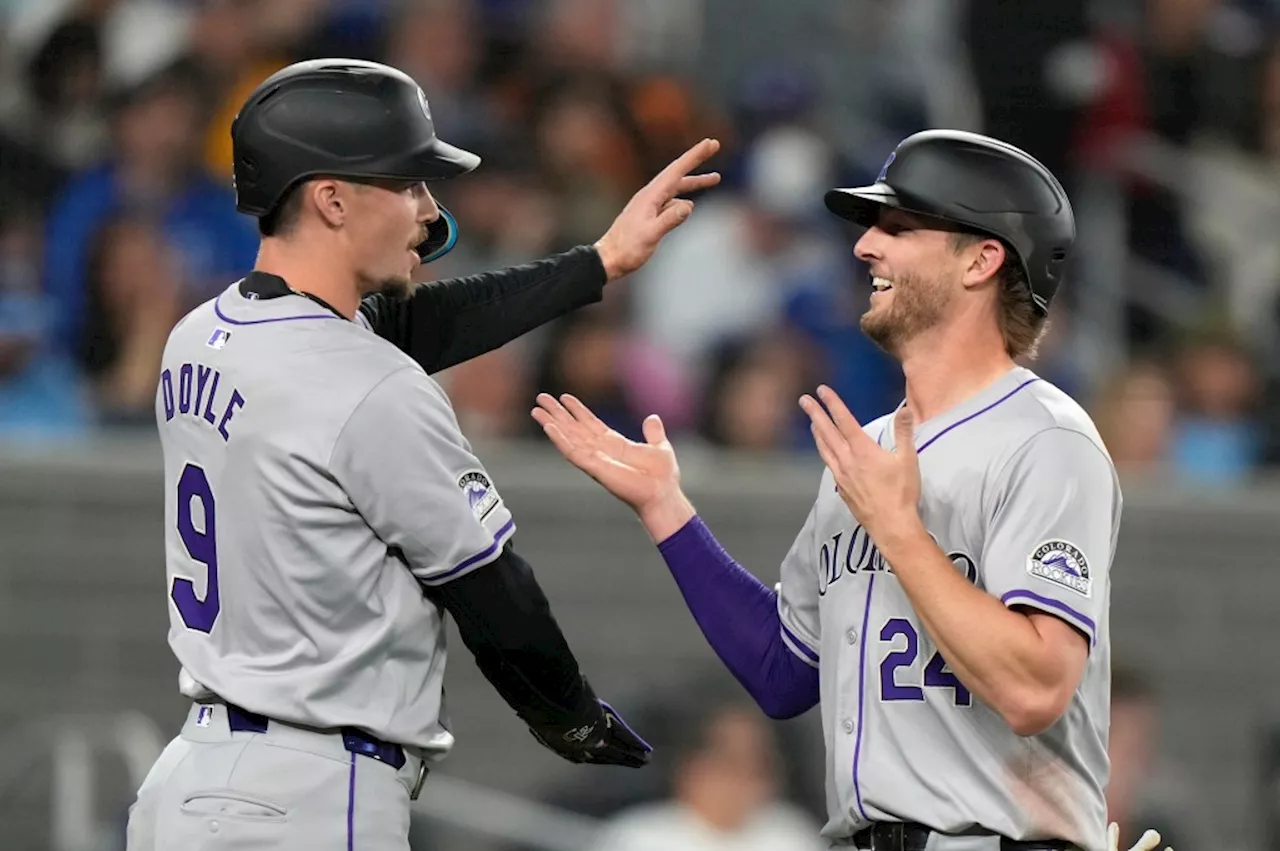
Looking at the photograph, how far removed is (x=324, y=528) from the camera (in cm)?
349

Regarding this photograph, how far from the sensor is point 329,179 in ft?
11.8

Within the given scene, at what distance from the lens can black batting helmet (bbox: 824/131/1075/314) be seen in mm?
3656

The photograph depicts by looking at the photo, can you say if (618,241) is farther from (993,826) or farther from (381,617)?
(993,826)

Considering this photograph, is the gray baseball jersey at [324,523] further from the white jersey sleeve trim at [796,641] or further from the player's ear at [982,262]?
the player's ear at [982,262]

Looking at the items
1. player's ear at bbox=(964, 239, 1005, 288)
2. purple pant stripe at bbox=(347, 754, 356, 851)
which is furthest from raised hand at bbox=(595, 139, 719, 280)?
purple pant stripe at bbox=(347, 754, 356, 851)

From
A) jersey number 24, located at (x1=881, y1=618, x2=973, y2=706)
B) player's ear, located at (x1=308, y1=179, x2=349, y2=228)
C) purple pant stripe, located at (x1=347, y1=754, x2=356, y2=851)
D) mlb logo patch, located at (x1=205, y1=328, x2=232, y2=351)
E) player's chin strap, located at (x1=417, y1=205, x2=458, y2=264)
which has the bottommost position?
purple pant stripe, located at (x1=347, y1=754, x2=356, y2=851)

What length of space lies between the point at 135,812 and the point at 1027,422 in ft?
5.36

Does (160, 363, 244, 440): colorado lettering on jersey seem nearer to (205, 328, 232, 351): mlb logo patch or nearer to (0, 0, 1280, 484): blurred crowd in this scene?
(205, 328, 232, 351): mlb logo patch

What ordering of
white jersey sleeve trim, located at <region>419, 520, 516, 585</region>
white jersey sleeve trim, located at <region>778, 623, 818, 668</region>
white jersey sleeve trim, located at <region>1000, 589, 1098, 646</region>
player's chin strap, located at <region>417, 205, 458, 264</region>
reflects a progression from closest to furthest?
Answer: white jersey sleeve trim, located at <region>1000, 589, 1098, 646</region> → white jersey sleeve trim, located at <region>419, 520, 516, 585</region> → player's chin strap, located at <region>417, 205, 458, 264</region> → white jersey sleeve trim, located at <region>778, 623, 818, 668</region>

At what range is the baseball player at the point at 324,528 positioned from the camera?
347cm

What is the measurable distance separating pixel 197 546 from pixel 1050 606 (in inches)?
55.2

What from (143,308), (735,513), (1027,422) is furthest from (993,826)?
(143,308)

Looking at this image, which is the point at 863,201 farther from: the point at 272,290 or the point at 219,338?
the point at 219,338

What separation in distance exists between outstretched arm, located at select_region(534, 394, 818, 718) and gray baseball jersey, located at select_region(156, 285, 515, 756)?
49cm
